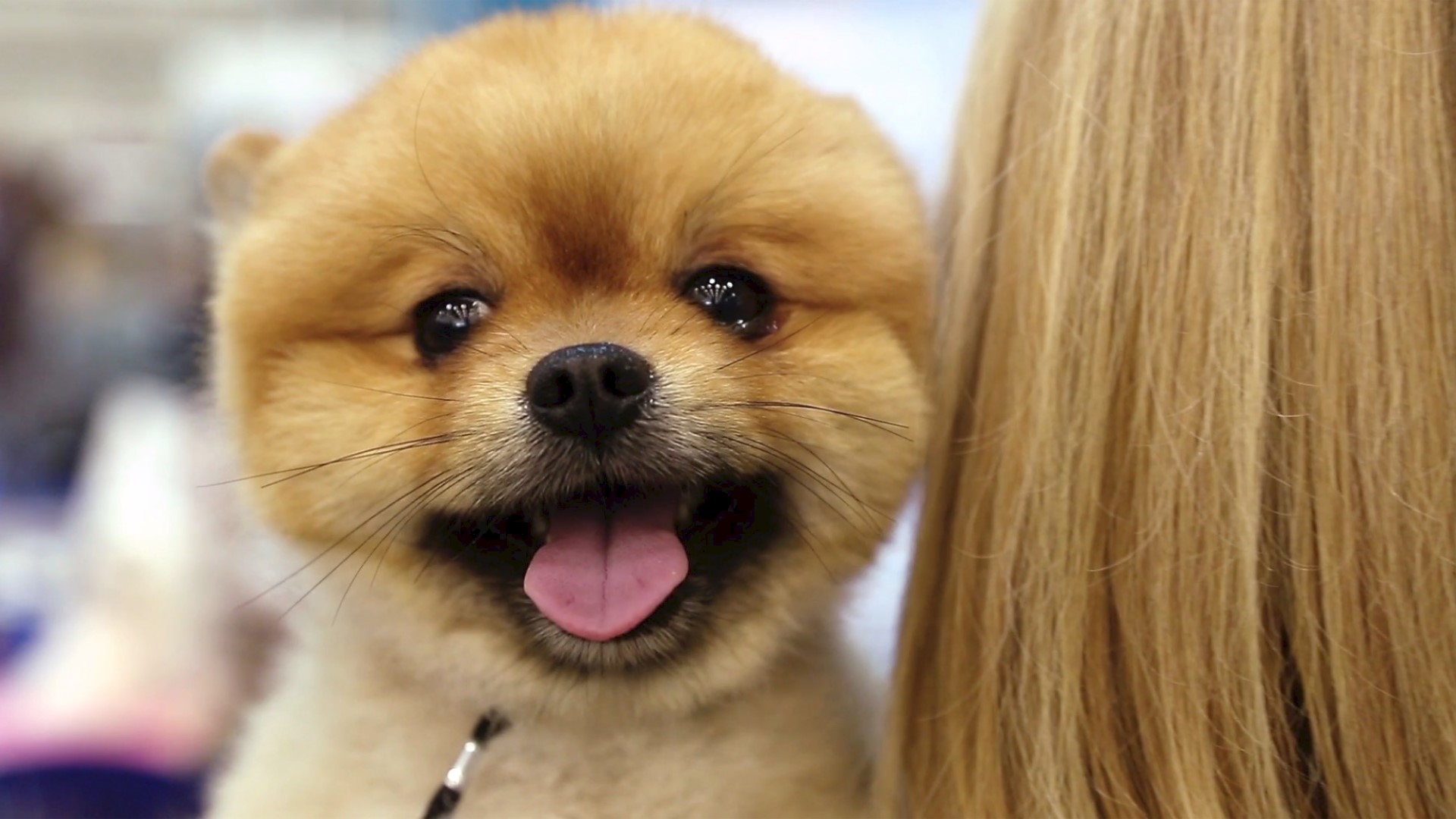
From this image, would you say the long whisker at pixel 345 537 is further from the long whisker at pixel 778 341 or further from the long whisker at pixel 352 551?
the long whisker at pixel 778 341

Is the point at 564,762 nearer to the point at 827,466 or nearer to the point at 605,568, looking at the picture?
the point at 605,568

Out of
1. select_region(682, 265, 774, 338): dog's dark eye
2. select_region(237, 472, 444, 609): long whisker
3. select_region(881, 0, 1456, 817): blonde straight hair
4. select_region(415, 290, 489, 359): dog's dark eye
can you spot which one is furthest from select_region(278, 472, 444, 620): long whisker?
select_region(881, 0, 1456, 817): blonde straight hair

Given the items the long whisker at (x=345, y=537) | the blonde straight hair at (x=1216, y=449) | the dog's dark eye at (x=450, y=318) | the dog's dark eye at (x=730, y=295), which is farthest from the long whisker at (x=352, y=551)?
the blonde straight hair at (x=1216, y=449)

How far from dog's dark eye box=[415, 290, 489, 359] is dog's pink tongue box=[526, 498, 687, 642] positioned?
15 centimetres

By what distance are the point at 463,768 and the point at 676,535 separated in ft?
0.74

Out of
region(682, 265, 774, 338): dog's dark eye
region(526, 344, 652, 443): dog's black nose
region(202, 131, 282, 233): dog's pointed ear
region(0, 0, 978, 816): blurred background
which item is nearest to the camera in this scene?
region(526, 344, 652, 443): dog's black nose

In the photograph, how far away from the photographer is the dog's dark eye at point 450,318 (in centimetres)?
77

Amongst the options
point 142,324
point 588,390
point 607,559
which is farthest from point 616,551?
point 142,324

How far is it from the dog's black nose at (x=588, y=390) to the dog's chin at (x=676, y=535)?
5 cm

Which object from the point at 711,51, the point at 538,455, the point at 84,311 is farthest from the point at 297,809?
the point at 84,311

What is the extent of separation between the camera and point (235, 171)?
2.96ft

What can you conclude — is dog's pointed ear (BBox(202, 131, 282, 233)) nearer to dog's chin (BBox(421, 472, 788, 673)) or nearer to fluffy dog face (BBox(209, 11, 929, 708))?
fluffy dog face (BBox(209, 11, 929, 708))

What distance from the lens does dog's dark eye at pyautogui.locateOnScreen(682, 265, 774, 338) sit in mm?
779

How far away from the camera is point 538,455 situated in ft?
2.32
